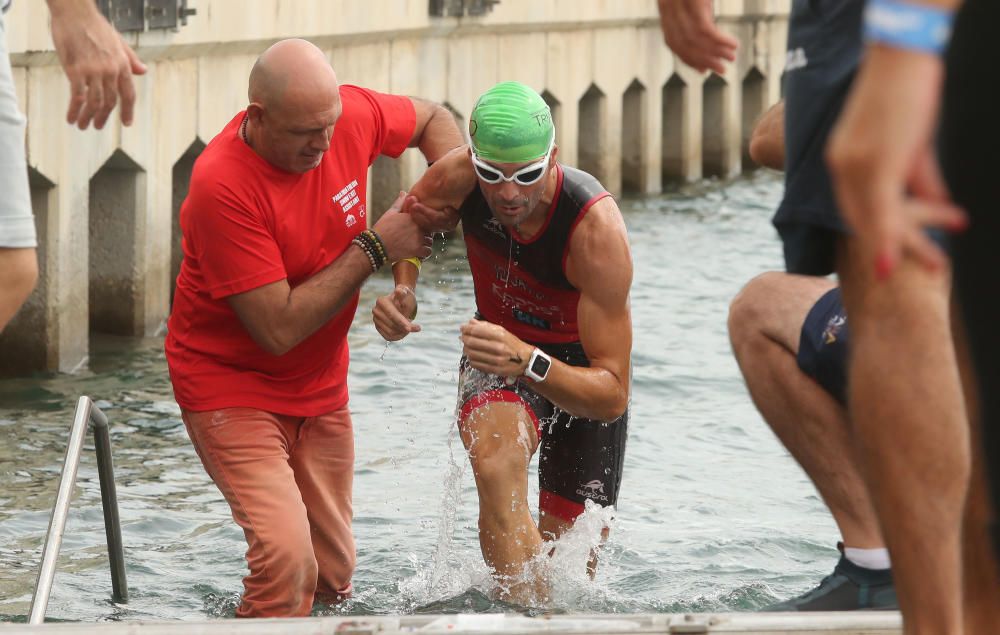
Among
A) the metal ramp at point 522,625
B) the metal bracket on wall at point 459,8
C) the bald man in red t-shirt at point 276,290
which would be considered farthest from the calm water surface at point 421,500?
the metal bracket on wall at point 459,8

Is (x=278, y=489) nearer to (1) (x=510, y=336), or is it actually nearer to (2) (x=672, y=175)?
(1) (x=510, y=336)

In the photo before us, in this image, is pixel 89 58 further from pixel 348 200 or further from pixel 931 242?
pixel 348 200

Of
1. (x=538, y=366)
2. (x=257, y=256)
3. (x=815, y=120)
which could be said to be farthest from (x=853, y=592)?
(x=257, y=256)

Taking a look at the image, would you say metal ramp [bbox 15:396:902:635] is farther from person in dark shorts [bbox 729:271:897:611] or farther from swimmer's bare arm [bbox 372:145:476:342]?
swimmer's bare arm [bbox 372:145:476:342]

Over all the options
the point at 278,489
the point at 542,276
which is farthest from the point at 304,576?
the point at 542,276

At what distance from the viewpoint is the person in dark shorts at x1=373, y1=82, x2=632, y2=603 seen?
247 inches

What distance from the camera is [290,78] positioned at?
249 inches

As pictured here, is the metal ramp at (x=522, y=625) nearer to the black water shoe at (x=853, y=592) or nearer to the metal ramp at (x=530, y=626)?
the metal ramp at (x=530, y=626)

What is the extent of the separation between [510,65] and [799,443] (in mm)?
18533

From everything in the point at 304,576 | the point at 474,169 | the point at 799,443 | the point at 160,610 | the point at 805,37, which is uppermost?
the point at 805,37

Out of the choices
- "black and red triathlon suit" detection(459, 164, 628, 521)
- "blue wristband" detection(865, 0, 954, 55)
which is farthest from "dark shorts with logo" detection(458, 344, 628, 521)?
"blue wristband" detection(865, 0, 954, 55)

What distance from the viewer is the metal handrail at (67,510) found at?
530 cm

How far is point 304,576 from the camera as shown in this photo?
252 inches

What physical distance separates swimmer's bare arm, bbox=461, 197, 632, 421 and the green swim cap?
31cm
